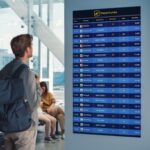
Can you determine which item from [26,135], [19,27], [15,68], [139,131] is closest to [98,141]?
[139,131]

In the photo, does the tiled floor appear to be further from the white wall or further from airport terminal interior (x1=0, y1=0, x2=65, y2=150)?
the white wall

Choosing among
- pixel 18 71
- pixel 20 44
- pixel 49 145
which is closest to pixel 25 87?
pixel 18 71

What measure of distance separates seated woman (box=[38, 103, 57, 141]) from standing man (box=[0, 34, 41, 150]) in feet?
13.9

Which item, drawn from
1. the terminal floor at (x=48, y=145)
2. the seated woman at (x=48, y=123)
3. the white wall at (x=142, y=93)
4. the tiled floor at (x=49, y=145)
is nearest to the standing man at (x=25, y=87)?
the white wall at (x=142, y=93)

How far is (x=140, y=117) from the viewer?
94.7 inches

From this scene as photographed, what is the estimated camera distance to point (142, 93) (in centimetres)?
240

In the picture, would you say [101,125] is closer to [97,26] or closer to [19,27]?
[97,26]

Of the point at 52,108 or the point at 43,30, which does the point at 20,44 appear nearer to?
the point at 52,108

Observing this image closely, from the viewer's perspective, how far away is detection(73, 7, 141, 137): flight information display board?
2412 mm

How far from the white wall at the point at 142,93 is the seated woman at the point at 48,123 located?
4.19m

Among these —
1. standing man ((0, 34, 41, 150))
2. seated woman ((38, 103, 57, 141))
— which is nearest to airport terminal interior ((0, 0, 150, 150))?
standing man ((0, 34, 41, 150))

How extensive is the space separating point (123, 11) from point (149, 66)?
0.41 metres

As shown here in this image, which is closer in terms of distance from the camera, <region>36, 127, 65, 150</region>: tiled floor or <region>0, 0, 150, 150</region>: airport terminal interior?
<region>0, 0, 150, 150</region>: airport terminal interior

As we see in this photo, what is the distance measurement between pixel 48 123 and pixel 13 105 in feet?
14.6
